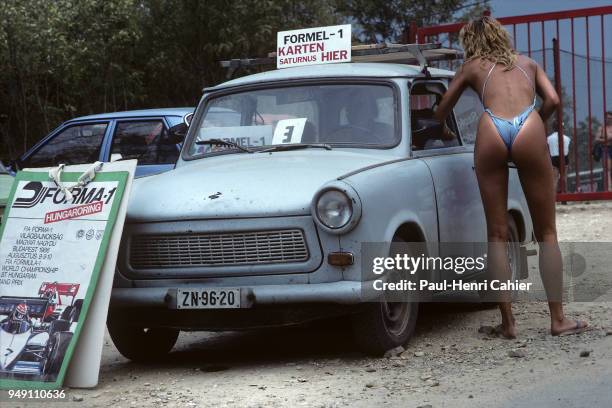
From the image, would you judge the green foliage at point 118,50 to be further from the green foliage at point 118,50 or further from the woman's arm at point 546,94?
the woman's arm at point 546,94

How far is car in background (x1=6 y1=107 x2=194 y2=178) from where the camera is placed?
442 inches

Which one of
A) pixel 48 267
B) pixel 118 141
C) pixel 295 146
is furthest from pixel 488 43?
pixel 118 141

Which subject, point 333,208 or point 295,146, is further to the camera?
point 295,146

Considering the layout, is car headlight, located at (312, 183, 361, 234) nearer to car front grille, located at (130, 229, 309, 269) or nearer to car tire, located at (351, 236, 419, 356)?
car front grille, located at (130, 229, 309, 269)

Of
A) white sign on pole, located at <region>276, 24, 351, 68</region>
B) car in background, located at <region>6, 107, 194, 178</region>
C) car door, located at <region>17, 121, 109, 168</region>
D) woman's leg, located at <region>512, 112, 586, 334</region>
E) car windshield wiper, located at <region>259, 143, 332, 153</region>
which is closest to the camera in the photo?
woman's leg, located at <region>512, 112, 586, 334</region>

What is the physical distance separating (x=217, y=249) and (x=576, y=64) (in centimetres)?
1034

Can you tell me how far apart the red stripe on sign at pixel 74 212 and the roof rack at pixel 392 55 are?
2371mm

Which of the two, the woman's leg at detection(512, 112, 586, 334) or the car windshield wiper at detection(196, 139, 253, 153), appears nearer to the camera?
the woman's leg at detection(512, 112, 586, 334)

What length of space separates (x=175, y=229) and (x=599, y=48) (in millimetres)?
10489

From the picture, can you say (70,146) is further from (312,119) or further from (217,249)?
(217,249)

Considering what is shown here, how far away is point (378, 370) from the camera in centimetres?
611

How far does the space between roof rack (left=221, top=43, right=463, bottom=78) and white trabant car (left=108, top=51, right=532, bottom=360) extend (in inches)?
12.6

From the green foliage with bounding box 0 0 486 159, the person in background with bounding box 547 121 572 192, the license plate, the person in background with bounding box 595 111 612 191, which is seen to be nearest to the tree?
the green foliage with bounding box 0 0 486 159

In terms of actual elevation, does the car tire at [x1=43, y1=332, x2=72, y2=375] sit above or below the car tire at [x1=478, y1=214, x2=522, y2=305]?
below
